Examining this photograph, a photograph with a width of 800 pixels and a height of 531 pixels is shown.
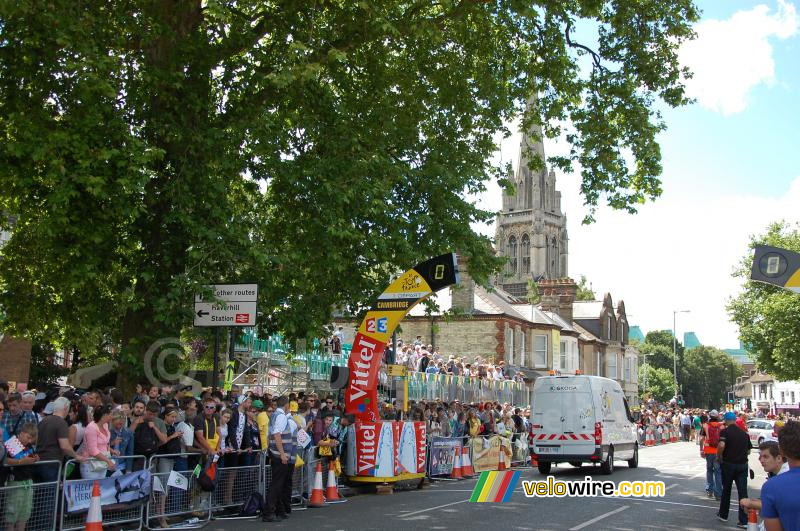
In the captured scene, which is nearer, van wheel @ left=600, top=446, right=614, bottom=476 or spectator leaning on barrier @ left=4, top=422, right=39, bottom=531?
spectator leaning on barrier @ left=4, top=422, right=39, bottom=531

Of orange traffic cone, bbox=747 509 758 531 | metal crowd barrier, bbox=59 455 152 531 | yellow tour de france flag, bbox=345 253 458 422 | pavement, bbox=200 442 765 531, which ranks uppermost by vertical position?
yellow tour de france flag, bbox=345 253 458 422

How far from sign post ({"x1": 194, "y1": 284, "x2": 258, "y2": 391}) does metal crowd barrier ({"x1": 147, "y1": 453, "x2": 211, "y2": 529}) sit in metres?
3.02

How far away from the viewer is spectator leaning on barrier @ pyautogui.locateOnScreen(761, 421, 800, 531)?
15.9 ft

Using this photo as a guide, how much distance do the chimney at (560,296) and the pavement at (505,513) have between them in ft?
148

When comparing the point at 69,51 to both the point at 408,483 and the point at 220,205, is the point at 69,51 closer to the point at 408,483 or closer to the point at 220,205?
the point at 220,205

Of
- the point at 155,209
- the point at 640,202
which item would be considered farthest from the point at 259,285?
the point at 640,202

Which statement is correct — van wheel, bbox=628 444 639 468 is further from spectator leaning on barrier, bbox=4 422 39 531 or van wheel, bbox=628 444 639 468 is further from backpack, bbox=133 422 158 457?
spectator leaning on barrier, bbox=4 422 39 531

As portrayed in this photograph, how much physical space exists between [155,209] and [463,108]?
8.53 metres

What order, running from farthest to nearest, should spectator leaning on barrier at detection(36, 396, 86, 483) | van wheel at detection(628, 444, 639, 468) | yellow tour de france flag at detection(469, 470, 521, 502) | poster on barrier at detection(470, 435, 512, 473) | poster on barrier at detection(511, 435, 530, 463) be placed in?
poster on barrier at detection(511, 435, 530, 463)
van wheel at detection(628, 444, 639, 468)
poster on barrier at detection(470, 435, 512, 473)
yellow tour de france flag at detection(469, 470, 521, 502)
spectator leaning on barrier at detection(36, 396, 86, 483)

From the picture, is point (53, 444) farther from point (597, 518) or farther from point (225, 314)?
point (597, 518)

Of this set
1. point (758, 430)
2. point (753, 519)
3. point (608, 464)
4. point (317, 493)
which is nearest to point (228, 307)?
point (317, 493)

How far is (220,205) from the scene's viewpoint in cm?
1608

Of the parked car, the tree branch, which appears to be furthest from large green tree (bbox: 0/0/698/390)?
the parked car

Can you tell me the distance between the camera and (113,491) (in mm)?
10672
